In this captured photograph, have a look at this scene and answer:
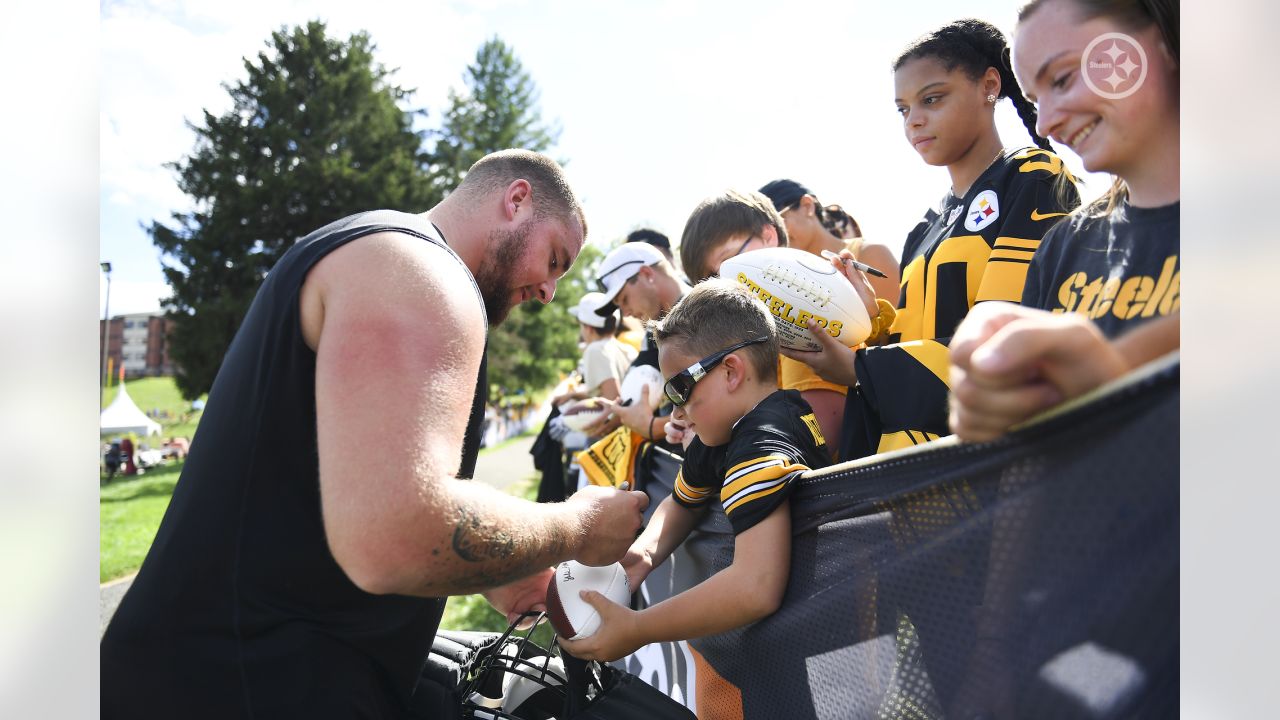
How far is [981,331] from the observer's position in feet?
3.57

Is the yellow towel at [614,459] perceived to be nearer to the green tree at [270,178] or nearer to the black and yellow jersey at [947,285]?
the black and yellow jersey at [947,285]

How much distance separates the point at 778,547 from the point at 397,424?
3.35 ft

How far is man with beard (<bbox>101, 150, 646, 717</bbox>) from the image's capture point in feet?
4.77

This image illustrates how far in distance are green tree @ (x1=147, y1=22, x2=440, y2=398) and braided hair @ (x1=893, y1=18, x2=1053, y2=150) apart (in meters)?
28.5

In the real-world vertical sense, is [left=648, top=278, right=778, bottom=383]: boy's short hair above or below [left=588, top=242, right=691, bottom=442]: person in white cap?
below

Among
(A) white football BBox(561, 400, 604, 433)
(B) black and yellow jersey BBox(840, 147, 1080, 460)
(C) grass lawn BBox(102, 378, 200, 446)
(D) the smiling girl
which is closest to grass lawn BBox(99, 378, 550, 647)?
(A) white football BBox(561, 400, 604, 433)

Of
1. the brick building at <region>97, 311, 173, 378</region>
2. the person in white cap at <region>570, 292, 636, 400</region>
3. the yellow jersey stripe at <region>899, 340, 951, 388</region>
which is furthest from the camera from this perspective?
the brick building at <region>97, 311, 173, 378</region>

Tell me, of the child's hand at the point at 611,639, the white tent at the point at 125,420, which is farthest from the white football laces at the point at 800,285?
the white tent at the point at 125,420

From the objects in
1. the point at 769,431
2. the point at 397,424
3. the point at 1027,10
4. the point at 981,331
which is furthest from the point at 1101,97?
the point at 397,424

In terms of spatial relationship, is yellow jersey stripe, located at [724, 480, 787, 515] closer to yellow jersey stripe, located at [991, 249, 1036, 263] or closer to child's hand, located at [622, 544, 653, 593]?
child's hand, located at [622, 544, 653, 593]

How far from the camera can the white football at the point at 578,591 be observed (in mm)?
2145

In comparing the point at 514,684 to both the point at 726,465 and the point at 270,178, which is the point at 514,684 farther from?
the point at 270,178

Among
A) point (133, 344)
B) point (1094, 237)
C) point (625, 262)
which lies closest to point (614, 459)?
point (625, 262)

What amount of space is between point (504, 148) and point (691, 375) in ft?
125
